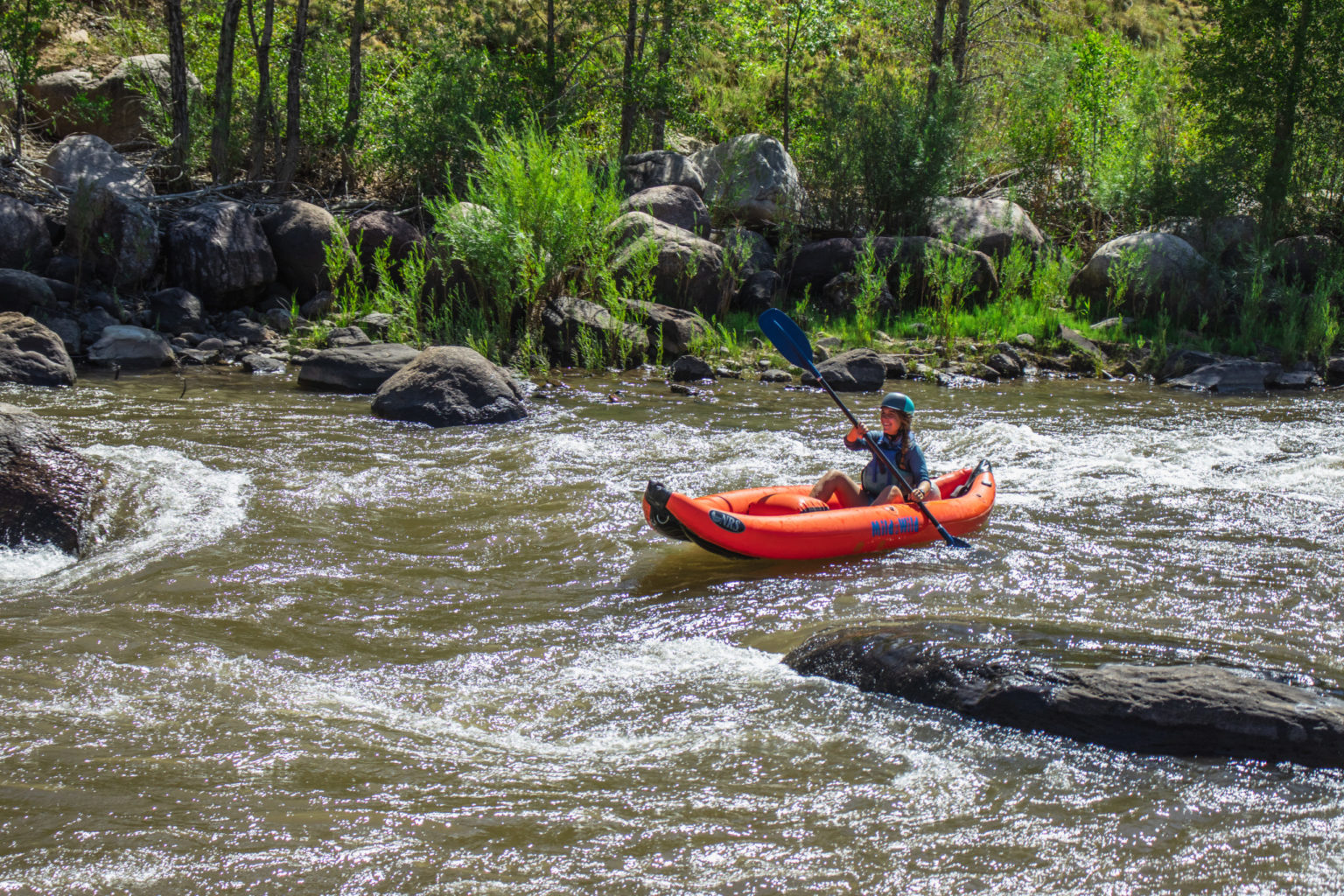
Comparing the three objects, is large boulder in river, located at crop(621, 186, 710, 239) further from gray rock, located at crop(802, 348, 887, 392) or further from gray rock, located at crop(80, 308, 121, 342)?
gray rock, located at crop(80, 308, 121, 342)

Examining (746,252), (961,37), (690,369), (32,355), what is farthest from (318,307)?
(961,37)

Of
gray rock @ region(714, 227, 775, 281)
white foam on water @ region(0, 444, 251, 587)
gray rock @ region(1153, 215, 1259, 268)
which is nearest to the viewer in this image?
white foam on water @ region(0, 444, 251, 587)

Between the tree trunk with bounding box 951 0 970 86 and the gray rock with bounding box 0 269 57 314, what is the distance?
12.8 m

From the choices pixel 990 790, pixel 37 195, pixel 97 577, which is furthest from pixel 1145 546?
pixel 37 195

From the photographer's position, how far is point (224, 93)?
12211 millimetres

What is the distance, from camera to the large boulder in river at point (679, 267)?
1129 cm

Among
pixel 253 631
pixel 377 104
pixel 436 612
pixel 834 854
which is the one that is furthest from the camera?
pixel 377 104

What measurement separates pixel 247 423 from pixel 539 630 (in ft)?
14.5

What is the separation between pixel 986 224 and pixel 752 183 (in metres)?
3.28

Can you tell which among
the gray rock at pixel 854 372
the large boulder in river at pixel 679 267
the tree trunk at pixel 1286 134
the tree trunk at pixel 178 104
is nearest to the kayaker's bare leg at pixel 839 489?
the gray rock at pixel 854 372

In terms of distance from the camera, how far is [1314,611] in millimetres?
4320

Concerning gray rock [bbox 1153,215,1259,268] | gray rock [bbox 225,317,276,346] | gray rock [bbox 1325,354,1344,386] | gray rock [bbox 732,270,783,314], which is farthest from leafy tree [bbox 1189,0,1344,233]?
gray rock [bbox 225,317,276,346]

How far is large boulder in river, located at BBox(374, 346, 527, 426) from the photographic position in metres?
7.86

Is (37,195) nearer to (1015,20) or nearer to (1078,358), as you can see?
(1078,358)
